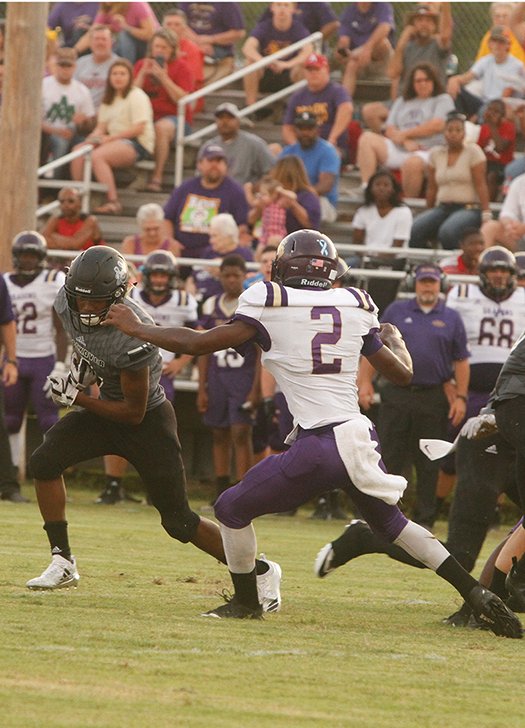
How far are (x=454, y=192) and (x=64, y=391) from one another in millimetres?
7773

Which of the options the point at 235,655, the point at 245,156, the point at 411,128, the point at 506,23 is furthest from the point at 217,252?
the point at 235,655

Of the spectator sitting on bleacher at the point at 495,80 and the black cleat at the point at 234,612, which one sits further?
the spectator sitting on bleacher at the point at 495,80

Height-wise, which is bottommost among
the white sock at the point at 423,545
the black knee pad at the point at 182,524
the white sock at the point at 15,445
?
the white sock at the point at 15,445

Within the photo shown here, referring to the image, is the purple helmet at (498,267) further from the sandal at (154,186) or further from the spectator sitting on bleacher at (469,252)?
the sandal at (154,186)

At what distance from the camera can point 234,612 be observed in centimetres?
634

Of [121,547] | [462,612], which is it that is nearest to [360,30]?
[121,547]

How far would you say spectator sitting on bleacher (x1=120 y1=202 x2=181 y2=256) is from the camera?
1319 centimetres

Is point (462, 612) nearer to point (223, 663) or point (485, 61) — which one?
point (223, 663)

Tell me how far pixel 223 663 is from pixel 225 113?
31.9 ft

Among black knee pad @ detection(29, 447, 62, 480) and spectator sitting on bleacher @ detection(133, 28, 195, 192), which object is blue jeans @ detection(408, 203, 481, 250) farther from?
black knee pad @ detection(29, 447, 62, 480)

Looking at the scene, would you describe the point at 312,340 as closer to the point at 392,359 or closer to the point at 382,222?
the point at 392,359

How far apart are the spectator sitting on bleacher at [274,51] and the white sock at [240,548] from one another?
10.5m

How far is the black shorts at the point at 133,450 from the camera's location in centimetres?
682

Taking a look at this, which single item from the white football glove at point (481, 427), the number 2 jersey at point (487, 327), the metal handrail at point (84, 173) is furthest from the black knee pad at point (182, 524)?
the metal handrail at point (84, 173)
